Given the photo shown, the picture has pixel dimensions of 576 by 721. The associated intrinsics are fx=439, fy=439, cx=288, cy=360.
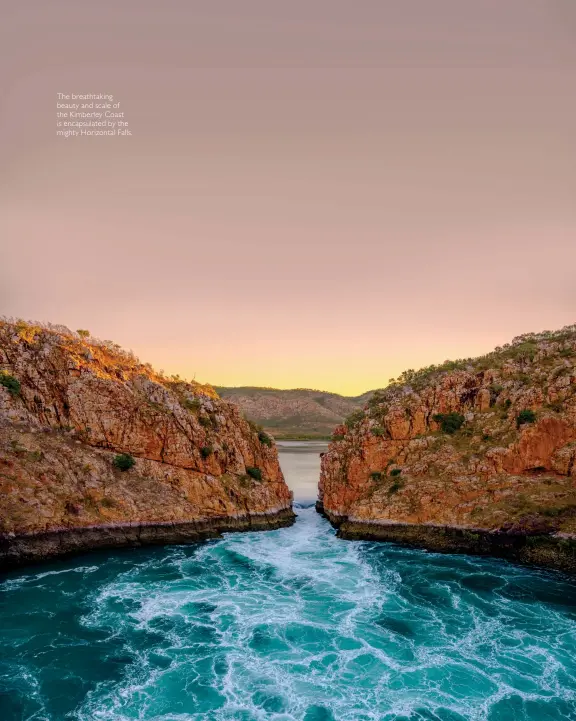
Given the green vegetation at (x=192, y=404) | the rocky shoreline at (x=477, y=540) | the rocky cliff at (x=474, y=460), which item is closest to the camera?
the rocky shoreline at (x=477, y=540)

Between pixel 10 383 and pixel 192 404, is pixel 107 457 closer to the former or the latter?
pixel 10 383

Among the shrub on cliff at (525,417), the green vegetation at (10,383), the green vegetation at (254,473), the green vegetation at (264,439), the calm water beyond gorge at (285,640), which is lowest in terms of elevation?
the calm water beyond gorge at (285,640)

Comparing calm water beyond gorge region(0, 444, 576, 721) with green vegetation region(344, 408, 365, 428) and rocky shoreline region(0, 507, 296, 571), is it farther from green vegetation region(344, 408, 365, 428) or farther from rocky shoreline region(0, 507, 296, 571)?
green vegetation region(344, 408, 365, 428)

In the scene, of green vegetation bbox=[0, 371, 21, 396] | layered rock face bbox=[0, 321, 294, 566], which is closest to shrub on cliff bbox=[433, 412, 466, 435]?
layered rock face bbox=[0, 321, 294, 566]

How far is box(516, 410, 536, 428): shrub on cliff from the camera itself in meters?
49.0

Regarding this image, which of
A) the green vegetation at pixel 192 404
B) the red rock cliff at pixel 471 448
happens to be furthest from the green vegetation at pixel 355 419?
the green vegetation at pixel 192 404

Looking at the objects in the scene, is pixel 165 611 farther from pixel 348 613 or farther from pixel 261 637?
pixel 348 613

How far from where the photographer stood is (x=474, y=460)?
50.0 metres

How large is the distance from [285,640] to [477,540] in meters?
25.2

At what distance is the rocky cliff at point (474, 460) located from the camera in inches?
1721

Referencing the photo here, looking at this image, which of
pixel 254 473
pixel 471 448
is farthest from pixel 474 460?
pixel 254 473

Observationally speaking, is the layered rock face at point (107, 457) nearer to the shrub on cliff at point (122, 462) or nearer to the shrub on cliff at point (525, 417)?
the shrub on cliff at point (122, 462)

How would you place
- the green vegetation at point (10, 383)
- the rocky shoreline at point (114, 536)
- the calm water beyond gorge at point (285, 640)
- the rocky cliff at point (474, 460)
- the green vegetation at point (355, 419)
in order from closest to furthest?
the calm water beyond gorge at point (285, 640), the rocky shoreline at point (114, 536), the rocky cliff at point (474, 460), the green vegetation at point (10, 383), the green vegetation at point (355, 419)

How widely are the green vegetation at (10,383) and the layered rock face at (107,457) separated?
12 cm
